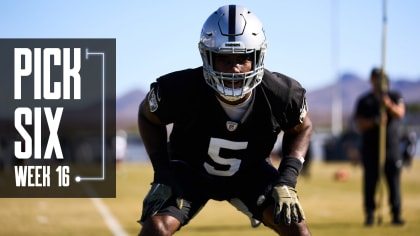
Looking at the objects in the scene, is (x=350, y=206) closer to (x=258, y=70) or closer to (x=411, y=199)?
(x=411, y=199)

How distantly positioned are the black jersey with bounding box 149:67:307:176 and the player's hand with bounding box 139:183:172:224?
0.45 meters

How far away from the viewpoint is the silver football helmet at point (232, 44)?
620cm

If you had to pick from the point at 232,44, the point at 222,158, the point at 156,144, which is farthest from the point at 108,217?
the point at 232,44

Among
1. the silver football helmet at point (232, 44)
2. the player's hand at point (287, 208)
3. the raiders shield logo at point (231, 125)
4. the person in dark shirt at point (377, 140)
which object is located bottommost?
the person in dark shirt at point (377, 140)

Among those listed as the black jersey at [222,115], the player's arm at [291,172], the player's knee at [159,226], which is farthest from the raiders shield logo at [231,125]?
the player's knee at [159,226]

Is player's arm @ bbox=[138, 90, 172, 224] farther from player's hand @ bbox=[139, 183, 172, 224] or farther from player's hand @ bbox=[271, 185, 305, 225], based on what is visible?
player's hand @ bbox=[271, 185, 305, 225]

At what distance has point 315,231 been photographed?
12.4 metres

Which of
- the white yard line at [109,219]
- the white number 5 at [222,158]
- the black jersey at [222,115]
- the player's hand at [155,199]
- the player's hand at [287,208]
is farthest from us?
the white yard line at [109,219]

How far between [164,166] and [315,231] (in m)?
6.22

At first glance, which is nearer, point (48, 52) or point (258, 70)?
point (258, 70)

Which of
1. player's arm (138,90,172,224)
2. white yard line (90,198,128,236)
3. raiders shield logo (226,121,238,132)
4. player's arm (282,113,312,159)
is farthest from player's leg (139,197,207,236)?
white yard line (90,198,128,236)

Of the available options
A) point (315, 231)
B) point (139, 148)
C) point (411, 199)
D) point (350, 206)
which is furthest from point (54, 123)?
point (139, 148)

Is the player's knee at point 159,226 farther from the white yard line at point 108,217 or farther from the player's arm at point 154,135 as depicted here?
the white yard line at point 108,217

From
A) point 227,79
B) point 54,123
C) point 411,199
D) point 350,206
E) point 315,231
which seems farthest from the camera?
point 411,199
